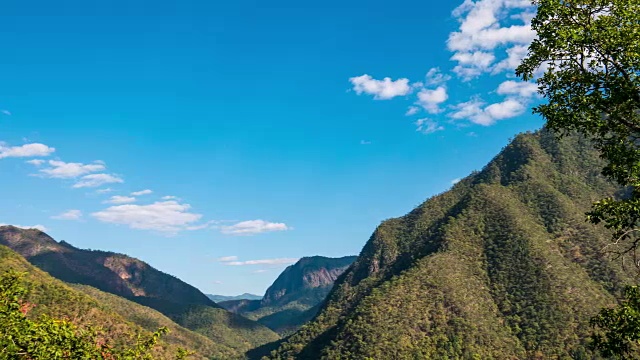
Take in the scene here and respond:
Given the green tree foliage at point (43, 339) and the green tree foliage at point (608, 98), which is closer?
the green tree foliage at point (608, 98)

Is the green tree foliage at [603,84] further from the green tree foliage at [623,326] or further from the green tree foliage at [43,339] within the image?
the green tree foliage at [43,339]

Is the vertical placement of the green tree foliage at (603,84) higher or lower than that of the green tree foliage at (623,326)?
higher

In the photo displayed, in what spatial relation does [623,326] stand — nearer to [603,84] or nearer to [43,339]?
[603,84]

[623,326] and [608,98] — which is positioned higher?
[608,98]

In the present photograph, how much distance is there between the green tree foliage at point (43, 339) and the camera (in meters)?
19.2

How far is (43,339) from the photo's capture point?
1964 centimetres

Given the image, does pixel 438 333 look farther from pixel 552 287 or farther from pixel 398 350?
pixel 552 287

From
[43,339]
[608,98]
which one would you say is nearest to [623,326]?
[608,98]

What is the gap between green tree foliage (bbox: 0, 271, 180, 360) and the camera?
19.2 metres

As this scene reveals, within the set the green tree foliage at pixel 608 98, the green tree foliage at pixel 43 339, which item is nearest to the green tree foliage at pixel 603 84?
the green tree foliage at pixel 608 98

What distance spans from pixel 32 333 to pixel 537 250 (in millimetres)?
203021

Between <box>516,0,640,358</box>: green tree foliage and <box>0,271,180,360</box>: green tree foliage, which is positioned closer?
<box>516,0,640,358</box>: green tree foliage

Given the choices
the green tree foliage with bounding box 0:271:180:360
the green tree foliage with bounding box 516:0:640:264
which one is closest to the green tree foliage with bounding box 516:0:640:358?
the green tree foliage with bounding box 516:0:640:264

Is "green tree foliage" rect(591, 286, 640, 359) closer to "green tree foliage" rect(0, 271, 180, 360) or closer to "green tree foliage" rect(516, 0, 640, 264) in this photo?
"green tree foliage" rect(516, 0, 640, 264)
